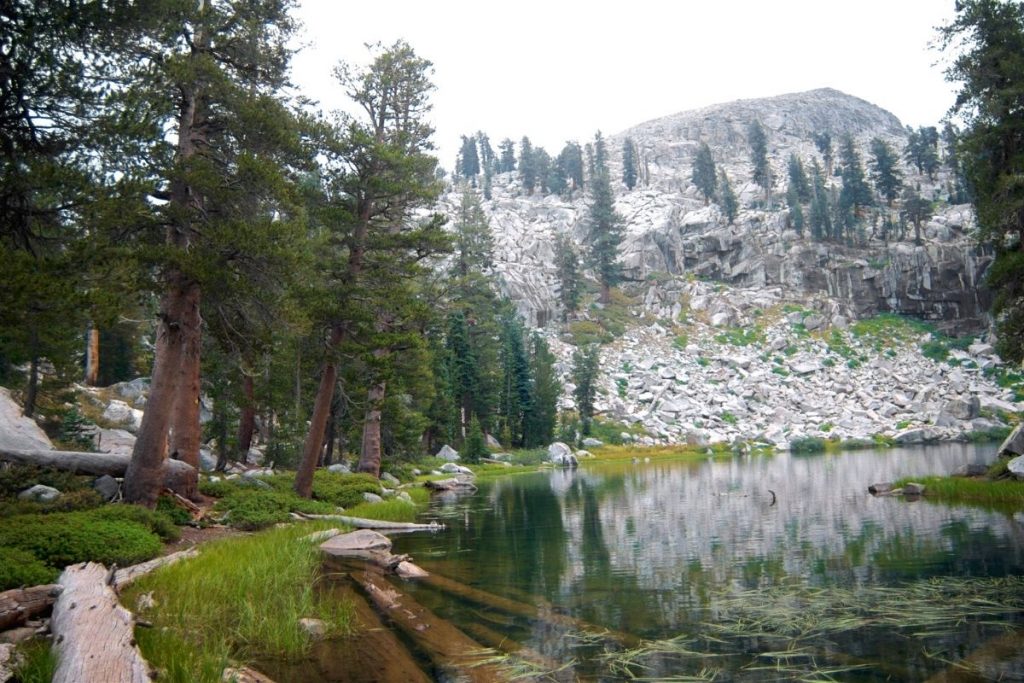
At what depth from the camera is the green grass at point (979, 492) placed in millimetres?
19188

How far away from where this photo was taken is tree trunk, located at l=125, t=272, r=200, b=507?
48.6 feet

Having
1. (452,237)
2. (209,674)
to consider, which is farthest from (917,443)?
(209,674)

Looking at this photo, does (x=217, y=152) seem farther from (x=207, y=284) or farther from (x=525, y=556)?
(x=525, y=556)

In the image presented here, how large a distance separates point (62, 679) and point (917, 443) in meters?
67.3

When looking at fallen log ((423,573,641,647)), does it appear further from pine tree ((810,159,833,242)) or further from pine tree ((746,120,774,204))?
pine tree ((746,120,774,204))

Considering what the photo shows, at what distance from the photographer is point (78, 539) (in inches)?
409

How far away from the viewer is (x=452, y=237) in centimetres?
2219

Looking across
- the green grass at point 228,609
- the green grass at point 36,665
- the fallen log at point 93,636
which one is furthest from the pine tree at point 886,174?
the green grass at point 36,665

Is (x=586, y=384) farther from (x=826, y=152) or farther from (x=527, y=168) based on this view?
(x=826, y=152)

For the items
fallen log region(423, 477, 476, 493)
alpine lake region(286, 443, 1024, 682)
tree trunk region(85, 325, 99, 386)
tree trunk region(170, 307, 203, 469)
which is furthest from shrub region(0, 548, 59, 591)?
tree trunk region(85, 325, 99, 386)

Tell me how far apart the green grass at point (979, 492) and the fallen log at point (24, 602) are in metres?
22.1

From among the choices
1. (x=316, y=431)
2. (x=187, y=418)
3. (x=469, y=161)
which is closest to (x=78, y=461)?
(x=187, y=418)

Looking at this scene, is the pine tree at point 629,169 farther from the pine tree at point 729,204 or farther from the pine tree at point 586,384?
the pine tree at point 586,384

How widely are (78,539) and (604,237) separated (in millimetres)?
98396
